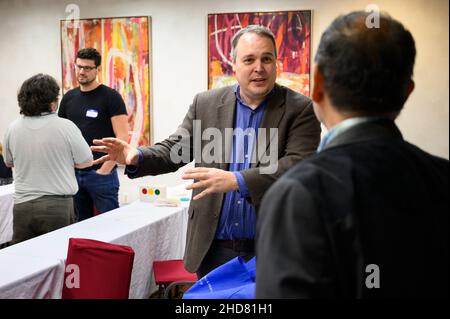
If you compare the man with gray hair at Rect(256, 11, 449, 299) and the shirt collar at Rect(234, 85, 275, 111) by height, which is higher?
the shirt collar at Rect(234, 85, 275, 111)

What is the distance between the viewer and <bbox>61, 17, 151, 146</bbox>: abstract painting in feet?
18.1

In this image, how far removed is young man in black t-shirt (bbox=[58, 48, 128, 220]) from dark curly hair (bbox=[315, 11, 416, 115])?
3024mm

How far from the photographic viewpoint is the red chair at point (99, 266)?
7.39ft

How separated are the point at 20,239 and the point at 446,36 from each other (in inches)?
152

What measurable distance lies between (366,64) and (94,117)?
319 cm

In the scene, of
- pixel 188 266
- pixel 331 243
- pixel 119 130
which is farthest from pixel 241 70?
pixel 119 130

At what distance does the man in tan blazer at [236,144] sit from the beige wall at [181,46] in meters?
2.65

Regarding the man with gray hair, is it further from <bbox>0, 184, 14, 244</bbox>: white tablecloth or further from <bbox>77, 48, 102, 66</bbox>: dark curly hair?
<bbox>0, 184, 14, 244</bbox>: white tablecloth

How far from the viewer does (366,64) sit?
0.85 meters

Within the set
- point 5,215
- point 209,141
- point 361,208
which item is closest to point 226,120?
point 209,141

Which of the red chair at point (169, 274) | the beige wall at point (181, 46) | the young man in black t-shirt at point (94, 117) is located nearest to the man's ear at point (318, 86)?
the red chair at point (169, 274)

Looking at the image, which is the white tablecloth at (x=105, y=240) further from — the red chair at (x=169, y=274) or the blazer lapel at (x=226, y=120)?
the blazer lapel at (x=226, y=120)

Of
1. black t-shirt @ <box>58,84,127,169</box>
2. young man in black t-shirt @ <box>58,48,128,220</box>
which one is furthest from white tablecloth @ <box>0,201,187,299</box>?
black t-shirt @ <box>58,84,127,169</box>

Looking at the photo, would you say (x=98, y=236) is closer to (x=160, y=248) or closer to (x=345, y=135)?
(x=160, y=248)
